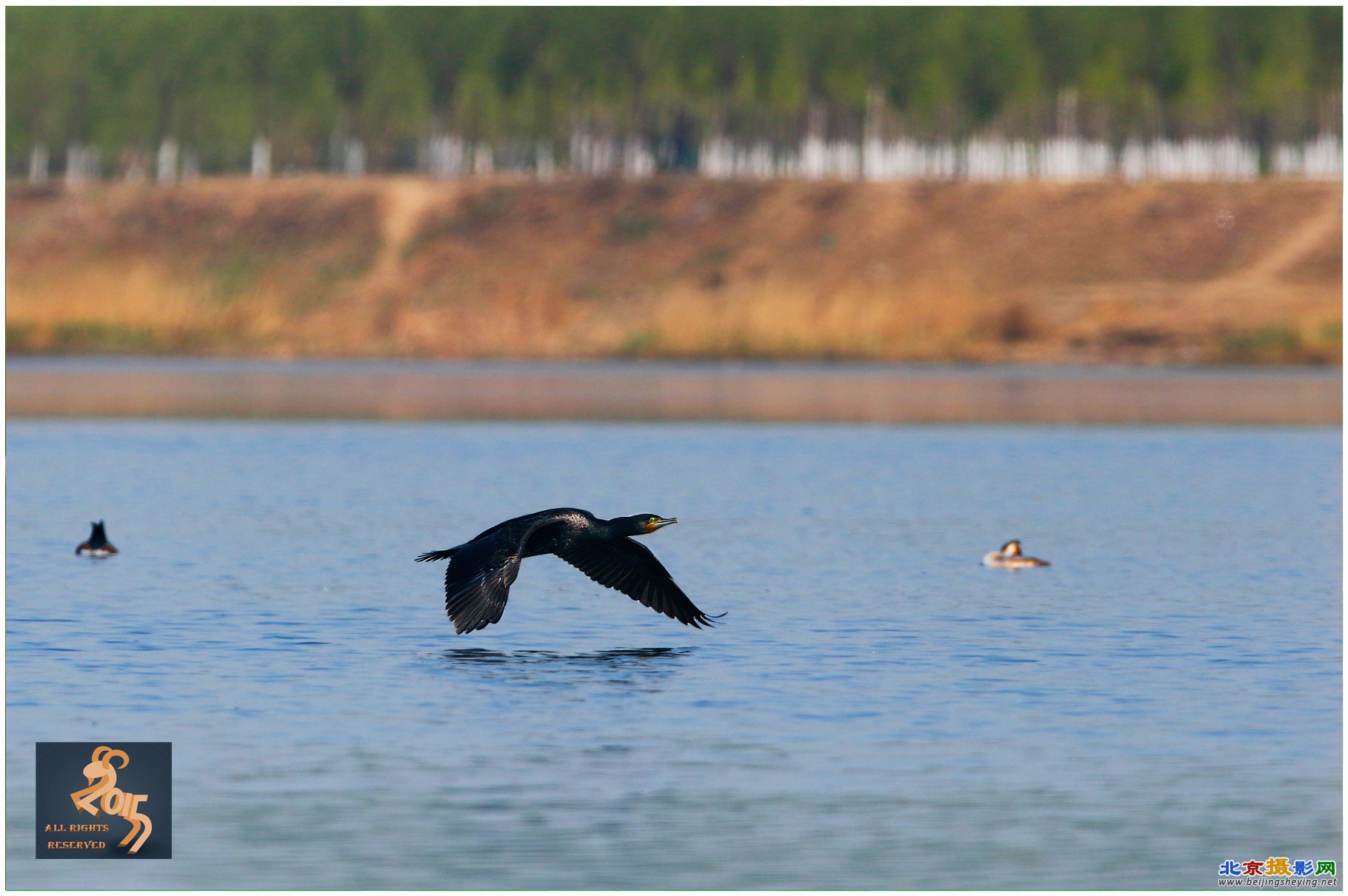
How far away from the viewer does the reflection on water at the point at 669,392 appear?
41.8 m

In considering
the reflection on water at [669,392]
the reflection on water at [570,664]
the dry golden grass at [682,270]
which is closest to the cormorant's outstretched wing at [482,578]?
the reflection on water at [570,664]

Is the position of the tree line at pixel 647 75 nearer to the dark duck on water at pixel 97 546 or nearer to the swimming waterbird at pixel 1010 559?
the swimming waterbird at pixel 1010 559

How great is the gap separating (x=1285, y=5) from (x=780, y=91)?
62.4 ft

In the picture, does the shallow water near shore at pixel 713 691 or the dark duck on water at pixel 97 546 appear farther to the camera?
the dark duck on water at pixel 97 546

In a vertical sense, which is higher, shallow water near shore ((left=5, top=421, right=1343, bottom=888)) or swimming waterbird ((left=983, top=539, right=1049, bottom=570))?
swimming waterbird ((left=983, top=539, right=1049, bottom=570))

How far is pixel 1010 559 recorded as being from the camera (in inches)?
768

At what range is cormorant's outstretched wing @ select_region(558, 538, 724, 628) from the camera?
14391 millimetres

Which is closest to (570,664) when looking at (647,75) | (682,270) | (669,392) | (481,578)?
(481,578)

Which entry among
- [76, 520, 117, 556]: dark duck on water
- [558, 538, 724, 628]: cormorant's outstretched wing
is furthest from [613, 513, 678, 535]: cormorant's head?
[76, 520, 117, 556]: dark duck on water

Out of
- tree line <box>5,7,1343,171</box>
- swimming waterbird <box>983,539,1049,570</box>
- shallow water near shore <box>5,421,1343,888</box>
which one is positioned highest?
tree line <box>5,7,1343,171</box>

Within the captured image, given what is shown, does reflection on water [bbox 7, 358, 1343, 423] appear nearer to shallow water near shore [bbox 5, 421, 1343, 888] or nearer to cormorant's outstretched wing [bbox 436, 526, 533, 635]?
shallow water near shore [bbox 5, 421, 1343, 888]

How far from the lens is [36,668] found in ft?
45.8

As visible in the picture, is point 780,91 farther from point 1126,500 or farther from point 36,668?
point 36,668

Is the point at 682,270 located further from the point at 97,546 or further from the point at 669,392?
the point at 97,546
